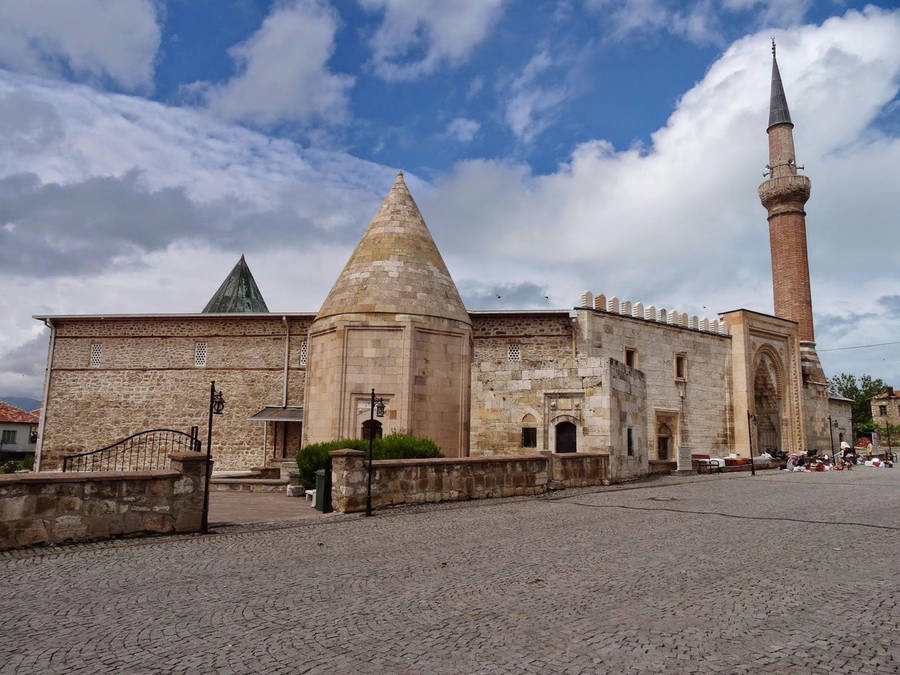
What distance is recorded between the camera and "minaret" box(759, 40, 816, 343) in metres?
30.4

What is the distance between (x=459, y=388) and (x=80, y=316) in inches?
639

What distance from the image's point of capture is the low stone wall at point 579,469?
13.7 m

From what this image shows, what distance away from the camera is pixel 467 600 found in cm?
471

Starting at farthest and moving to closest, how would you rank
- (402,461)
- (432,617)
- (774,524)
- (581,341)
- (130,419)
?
(130,419) < (581,341) < (402,461) < (774,524) < (432,617)

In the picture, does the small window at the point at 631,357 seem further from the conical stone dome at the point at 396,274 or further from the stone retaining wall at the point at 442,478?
the stone retaining wall at the point at 442,478

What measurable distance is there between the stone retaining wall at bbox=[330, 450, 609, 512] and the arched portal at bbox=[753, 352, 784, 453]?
1904cm

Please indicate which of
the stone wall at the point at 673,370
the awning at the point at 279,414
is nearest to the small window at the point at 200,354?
the awning at the point at 279,414

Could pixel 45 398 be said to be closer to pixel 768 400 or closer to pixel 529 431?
pixel 529 431

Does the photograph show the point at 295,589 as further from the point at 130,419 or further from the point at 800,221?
the point at 800,221

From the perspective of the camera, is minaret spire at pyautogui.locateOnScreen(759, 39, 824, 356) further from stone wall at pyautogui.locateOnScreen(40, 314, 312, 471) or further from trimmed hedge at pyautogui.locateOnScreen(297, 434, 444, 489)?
trimmed hedge at pyautogui.locateOnScreen(297, 434, 444, 489)

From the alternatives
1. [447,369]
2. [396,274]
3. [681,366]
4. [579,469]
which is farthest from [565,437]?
[681,366]

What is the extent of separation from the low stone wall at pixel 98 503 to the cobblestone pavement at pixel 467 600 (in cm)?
30

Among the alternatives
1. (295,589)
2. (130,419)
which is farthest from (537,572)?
(130,419)

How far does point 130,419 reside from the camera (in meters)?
23.8
